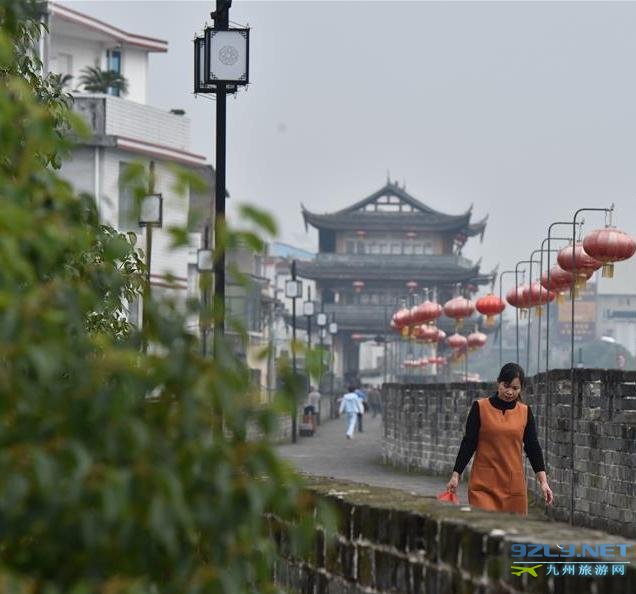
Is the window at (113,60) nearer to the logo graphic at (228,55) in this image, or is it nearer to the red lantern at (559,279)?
the red lantern at (559,279)

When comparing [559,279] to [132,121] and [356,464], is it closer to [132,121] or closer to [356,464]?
[356,464]

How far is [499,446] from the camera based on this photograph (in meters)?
11.9

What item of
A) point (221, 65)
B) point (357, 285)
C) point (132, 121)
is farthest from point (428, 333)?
point (357, 285)

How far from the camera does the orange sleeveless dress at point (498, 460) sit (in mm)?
11859

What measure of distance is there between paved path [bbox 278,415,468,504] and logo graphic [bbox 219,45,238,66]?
184 inches

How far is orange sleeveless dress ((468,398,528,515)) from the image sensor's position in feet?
38.9

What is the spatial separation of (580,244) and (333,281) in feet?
331

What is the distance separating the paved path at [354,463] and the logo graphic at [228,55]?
4.68 m

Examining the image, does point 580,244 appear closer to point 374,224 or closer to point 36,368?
point 36,368

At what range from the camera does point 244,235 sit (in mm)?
5566

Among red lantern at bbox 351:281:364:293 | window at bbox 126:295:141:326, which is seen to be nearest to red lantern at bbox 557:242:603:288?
window at bbox 126:295:141:326

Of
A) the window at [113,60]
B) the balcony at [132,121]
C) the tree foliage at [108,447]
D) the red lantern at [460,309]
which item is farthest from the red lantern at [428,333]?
the tree foliage at [108,447]

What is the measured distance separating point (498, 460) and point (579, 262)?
40.4ft

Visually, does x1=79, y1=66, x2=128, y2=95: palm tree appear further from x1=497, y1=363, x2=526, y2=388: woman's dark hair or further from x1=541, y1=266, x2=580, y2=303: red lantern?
x1=497, y1=363, x2=526, y2=388: woman's dark hair
